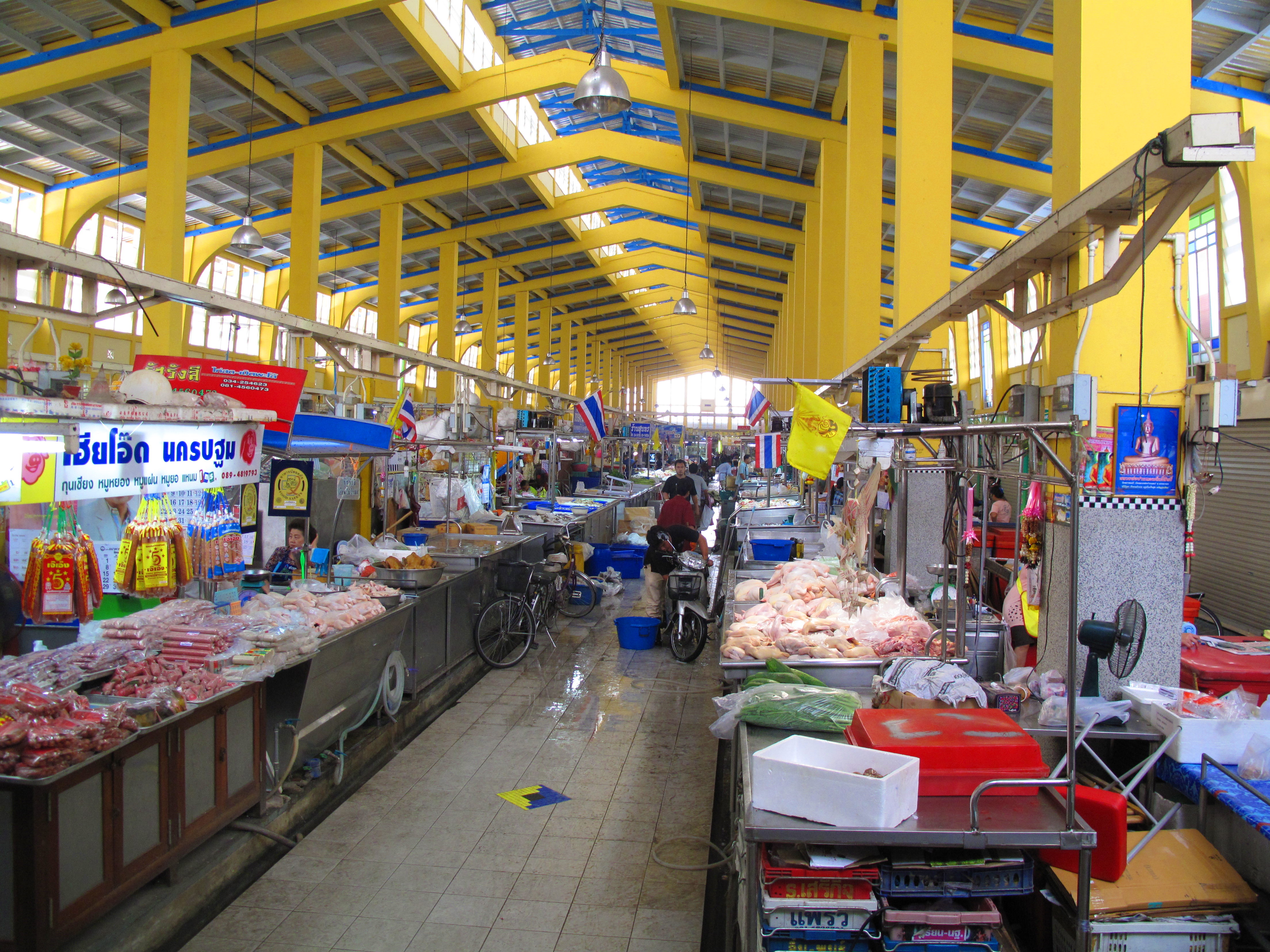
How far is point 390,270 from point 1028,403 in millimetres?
14161

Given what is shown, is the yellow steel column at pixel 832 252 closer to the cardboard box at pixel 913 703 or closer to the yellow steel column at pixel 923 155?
the yellow steel column at pixel 923 155

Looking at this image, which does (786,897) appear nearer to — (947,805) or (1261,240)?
(947,805)

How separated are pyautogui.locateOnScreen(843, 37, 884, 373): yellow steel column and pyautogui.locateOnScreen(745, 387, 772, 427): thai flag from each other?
2483 mm

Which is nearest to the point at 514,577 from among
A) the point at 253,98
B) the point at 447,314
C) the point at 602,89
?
the point at 602,89

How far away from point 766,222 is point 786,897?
61.2 ft

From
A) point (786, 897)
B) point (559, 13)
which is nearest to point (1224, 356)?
point (559, 13)

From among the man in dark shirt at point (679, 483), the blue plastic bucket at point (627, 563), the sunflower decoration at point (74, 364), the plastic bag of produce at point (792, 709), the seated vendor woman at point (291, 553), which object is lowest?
the blue plastic bucket at point (627, 563)

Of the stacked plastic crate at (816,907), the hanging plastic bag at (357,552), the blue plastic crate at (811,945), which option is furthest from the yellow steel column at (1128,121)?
the hanging plastic bag at (357,552)

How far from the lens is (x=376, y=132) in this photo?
13258 mm

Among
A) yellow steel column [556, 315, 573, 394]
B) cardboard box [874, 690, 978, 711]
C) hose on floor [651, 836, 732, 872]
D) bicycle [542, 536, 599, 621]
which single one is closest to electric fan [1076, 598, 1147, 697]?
cardboard box [874, 690, 978, 711]

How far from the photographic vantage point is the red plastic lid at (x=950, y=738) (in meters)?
3.02

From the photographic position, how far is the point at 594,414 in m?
12.5

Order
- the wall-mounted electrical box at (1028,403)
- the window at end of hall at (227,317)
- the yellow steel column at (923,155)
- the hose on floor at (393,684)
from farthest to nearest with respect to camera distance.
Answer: the window at end of hall at (227,317) < the yellow steel column at (923,155) < the hose on floor at (393,684) < the wall-mounted electrical box at (1028,403)

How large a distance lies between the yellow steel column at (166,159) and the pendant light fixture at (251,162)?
3.01 ft
